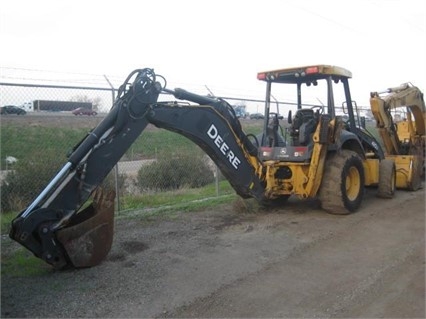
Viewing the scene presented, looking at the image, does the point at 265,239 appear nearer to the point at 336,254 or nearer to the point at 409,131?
the point at 336,254

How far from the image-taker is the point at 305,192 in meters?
7.72

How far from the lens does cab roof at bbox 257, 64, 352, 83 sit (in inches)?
315

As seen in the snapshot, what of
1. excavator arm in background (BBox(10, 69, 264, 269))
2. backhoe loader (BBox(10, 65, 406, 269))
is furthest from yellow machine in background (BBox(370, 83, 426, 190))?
excavator arm in background (BBox(10, 69, 264, 269))

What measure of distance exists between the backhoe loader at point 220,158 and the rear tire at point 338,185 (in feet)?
0.06

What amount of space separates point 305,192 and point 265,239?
1.65 m

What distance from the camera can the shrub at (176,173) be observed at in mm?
10805

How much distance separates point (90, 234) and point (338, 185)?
4.45m

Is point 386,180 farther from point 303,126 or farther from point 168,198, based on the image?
point 168,198

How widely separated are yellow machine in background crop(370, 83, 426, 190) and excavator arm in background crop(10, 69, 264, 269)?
5.72 m

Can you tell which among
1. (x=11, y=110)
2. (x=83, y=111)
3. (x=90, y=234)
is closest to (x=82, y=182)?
(x=90, y=234)

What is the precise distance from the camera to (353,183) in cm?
845

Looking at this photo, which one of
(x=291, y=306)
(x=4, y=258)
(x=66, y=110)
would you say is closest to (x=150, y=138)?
(x=66, y=110)

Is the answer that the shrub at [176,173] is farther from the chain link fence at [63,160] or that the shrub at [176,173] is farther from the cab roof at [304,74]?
the cab roof at [304,74]

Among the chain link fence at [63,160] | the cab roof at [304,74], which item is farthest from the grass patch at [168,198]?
the cab roof at [304,74]
